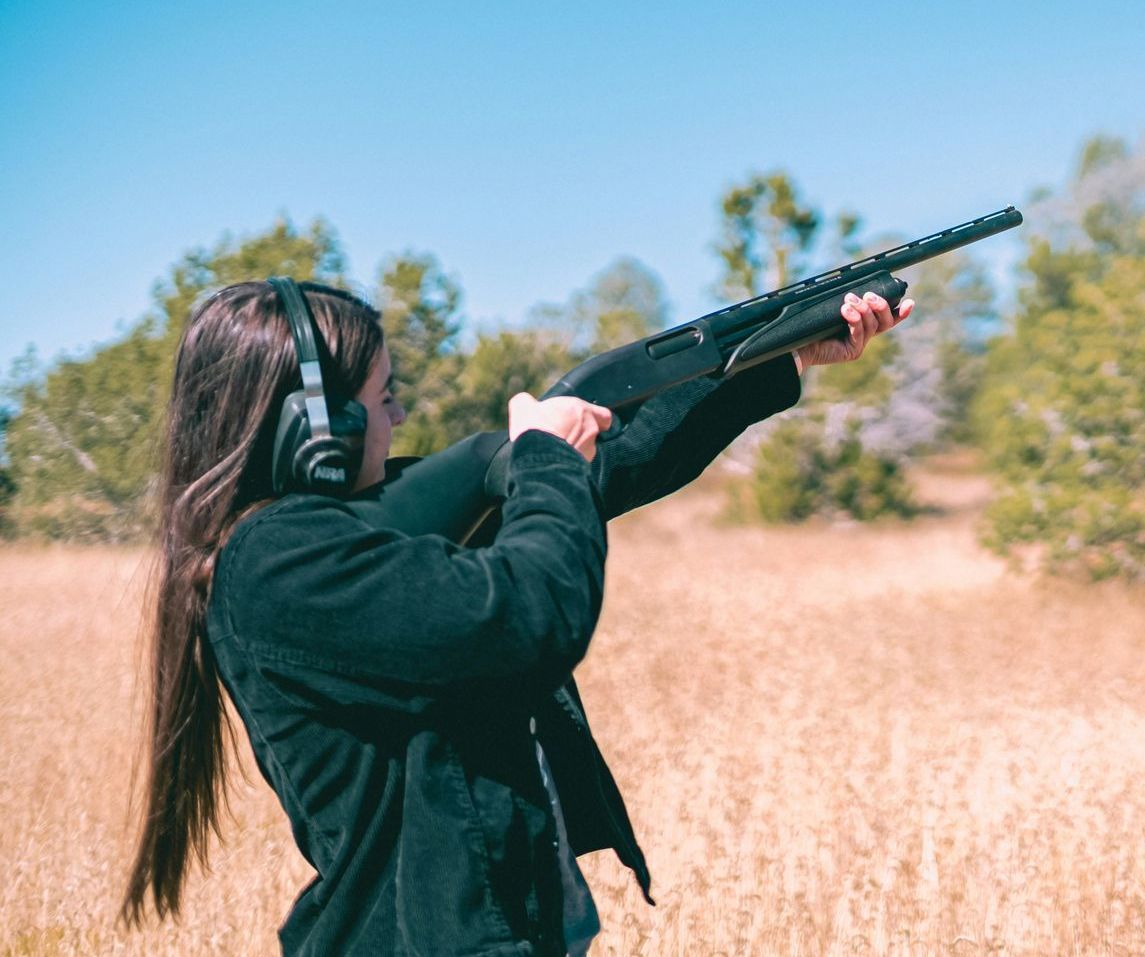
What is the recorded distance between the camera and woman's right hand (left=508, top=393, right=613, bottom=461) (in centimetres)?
178

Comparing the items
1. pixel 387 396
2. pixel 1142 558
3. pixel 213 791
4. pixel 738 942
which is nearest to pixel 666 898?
pixel 738 942

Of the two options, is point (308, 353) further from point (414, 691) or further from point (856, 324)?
point (856, 324)

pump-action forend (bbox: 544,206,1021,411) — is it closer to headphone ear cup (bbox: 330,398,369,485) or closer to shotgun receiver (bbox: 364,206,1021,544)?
shotgun receiver (bbox: 364,206,1021,544)

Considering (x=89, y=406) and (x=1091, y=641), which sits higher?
(x=89, y=406)

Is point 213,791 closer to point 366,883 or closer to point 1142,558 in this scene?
point 366,883

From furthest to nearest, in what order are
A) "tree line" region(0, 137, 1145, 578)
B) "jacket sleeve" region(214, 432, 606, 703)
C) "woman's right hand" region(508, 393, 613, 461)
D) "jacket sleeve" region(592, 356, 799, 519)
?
1. "tree line" region(0, 137, 1145, 578)
2. "jacket sleeve" region(592, 356, 799, 519)
3. "woman's right hand" region(508, 393, 613, 461)
4. "jacket sleeve" region(214, 432, 606, 703)

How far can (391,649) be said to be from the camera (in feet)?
4.83

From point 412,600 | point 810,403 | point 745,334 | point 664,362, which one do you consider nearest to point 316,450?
point 412,600

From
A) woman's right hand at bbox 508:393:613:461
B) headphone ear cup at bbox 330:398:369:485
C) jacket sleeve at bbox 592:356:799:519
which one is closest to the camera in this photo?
headphone ear cup at bbox 330:398:369:485

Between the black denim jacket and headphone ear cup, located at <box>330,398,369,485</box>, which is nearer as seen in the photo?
the black denim jacket

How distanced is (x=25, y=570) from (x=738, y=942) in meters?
11.2

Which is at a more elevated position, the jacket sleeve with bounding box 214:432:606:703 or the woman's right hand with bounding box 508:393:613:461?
the woman's right hand with bounding box 508:393:613:461

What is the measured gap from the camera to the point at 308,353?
161 cm

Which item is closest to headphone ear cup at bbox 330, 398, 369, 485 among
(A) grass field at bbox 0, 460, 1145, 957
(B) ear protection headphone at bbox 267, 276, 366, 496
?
(B) ear protection headphone at bbox 267, 276, 366, 496
